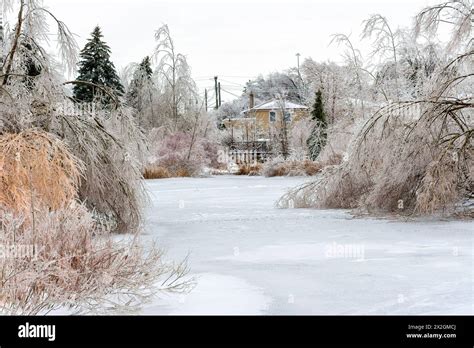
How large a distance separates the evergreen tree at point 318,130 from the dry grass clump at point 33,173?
61.3 feet

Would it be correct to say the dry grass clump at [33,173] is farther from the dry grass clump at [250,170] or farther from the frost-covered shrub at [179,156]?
the dry grass clump at [250,170]

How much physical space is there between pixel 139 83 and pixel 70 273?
29.2 m

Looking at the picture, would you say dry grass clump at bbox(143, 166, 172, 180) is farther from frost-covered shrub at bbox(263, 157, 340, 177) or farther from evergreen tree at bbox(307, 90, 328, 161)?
evergreen tree at bbox(307, 90, 328, 161)

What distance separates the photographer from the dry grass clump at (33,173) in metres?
7.00

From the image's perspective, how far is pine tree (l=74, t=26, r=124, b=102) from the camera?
2992 cm

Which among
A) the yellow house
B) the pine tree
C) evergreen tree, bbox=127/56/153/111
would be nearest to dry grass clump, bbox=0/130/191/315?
the pine tree

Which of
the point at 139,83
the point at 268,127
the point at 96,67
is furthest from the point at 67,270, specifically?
the point at 268,127

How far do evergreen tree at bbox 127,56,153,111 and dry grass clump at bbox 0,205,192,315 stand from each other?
28.0 meters

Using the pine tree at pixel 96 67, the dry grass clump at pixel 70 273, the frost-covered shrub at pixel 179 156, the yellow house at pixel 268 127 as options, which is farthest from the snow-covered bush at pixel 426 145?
the yellow house at pixel 268 127

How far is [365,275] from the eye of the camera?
5934mm
